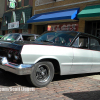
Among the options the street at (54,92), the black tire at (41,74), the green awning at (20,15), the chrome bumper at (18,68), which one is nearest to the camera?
the street at (54,92)

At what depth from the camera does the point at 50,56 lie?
12.7 ft

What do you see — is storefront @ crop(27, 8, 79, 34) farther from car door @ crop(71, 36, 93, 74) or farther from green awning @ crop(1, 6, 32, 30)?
car door @ crop(71, 36, 93, 74)

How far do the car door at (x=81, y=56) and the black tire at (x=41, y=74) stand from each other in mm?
831

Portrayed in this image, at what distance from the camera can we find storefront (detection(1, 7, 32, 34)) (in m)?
17.9

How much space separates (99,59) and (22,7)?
15.8m

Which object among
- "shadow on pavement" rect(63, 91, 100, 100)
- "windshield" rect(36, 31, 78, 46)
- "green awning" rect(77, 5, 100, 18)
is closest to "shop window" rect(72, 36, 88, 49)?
"windshield" rect(36, 31, 78, 46)

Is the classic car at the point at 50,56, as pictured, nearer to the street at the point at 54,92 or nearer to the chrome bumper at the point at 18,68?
the chrome bumper at the point at 18,68

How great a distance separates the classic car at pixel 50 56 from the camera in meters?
3.60

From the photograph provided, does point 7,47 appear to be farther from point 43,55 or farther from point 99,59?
point 99,59

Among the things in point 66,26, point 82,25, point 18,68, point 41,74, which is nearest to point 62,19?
point 66,26

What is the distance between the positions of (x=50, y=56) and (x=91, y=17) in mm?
8396

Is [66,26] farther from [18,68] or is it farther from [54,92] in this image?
[18,68]

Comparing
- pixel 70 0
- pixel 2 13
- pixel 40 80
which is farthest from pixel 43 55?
pixel 2 13

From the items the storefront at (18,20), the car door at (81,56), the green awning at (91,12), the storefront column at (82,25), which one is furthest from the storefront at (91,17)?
the storefront at (18,20)
